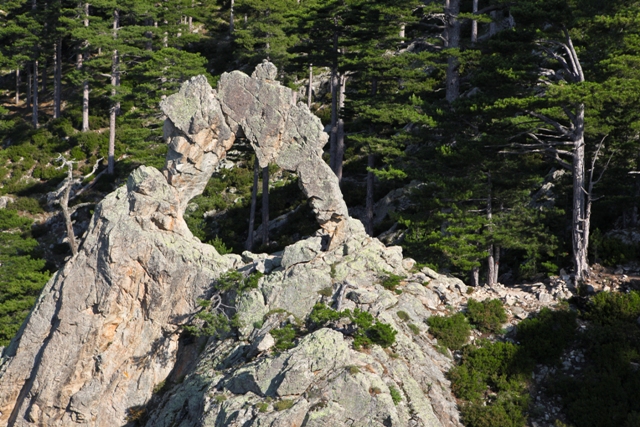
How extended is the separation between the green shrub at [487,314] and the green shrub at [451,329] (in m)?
0.41

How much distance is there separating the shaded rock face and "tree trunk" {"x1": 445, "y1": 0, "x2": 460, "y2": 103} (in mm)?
13118

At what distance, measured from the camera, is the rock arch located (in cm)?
2033

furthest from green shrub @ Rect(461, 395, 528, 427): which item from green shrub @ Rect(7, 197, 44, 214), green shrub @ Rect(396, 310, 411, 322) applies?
green shrub @ Rect(7, 197, 44, 214)

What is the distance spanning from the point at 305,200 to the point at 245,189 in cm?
480

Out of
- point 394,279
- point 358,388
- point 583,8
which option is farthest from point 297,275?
point 583,8

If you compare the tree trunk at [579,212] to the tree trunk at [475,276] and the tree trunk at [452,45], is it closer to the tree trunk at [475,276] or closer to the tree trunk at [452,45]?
the tree trunk at [475,276]

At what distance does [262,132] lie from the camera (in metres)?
20.3

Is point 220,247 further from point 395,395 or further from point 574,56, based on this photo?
point 574,56

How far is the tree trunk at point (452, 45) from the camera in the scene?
3072 centimetres

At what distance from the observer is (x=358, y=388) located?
596 inches

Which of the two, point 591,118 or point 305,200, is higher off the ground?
point 591,118

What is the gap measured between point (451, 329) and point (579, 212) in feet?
22.2

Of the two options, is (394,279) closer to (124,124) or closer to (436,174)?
(436,174)

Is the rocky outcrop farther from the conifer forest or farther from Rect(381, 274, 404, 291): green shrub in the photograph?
the conifer forest
